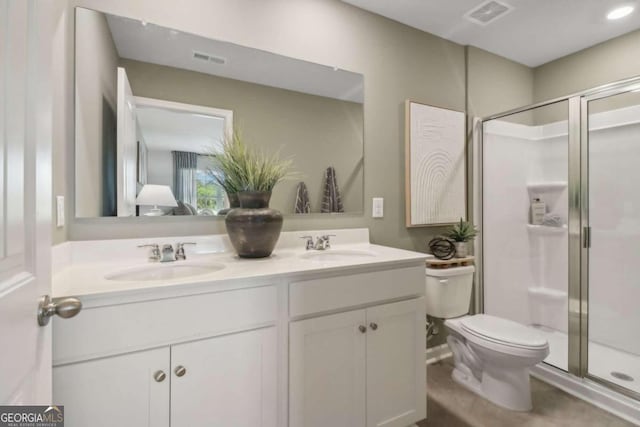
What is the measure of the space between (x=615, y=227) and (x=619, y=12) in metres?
1.43

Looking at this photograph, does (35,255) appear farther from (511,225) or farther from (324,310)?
(511,225)

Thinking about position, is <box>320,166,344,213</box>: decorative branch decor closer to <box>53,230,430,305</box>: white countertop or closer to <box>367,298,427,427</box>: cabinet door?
<box>53,230,430,305</box>: white countertop

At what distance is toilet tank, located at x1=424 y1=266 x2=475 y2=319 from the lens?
6.37 feet

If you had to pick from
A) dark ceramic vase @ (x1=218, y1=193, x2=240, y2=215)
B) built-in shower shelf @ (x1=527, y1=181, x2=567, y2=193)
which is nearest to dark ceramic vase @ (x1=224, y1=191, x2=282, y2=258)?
dark ceramic vase @ (x1=218, y1=193, x2=240, y2=215)

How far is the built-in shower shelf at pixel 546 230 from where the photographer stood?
8.27 ft

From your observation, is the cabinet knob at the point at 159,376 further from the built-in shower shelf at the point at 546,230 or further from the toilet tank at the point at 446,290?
the built-in shower shelf at the point at 546,230

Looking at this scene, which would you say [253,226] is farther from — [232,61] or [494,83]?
[494,83]

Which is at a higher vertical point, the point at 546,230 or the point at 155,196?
the point at 155,196

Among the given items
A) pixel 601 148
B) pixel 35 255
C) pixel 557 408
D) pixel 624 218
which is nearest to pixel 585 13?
pixel 601 148

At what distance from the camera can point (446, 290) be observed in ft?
6.41

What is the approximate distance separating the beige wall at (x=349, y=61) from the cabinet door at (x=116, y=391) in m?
0.56

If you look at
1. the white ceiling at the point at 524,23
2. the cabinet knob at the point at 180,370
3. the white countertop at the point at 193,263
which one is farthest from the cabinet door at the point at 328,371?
the white ceiling at the point at 524,23

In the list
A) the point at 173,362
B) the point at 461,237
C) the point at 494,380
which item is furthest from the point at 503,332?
the point at 173,362

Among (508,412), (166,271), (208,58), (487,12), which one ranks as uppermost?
(487,12)
